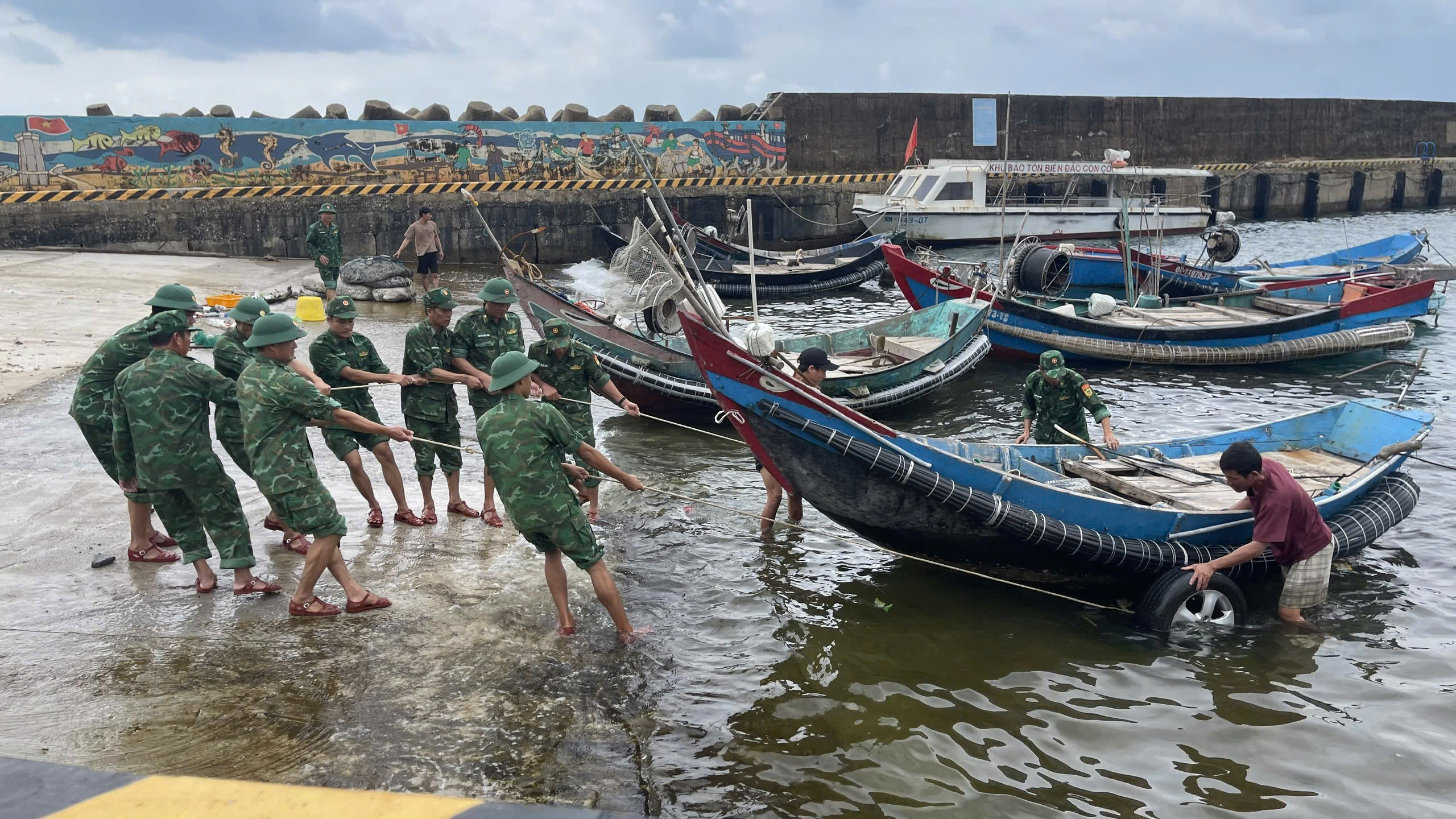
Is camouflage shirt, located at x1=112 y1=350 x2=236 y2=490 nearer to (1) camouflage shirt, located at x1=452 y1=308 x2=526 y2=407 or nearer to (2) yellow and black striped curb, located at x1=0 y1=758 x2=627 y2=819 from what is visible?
(1) camouflage shirt, located at x1=452 y1=308 x2=526 y2=407

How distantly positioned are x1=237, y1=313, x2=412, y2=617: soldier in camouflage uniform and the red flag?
2136 centimetres

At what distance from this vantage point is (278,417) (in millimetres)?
5414

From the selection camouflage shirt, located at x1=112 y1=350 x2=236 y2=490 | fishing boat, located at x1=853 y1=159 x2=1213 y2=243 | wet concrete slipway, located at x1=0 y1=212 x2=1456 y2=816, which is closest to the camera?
wet concrete slipway, located at x1=0 y1=212 x2=1456 y2=816

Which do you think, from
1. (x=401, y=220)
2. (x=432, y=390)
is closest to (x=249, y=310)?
(x=432, y=390)

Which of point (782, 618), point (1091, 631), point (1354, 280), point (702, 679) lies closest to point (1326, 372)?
point (1354, 280)

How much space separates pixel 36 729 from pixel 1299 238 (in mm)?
38079

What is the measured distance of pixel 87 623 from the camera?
17.9ft

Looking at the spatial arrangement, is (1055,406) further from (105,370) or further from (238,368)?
(105,370)

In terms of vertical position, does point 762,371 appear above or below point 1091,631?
above

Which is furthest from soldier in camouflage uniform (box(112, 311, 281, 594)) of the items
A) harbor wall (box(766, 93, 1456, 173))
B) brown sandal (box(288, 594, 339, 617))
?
harbor wall (box(766, 93, 1456, 173))

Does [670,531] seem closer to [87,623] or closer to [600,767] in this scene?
[600,767]

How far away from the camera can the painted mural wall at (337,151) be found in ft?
72.7

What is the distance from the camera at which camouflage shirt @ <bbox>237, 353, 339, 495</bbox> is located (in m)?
5.34

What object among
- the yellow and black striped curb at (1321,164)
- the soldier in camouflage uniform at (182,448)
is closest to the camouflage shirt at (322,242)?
the soldier in camouflage uniform at (182,448)
